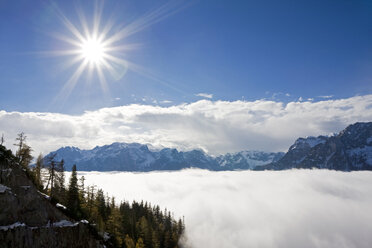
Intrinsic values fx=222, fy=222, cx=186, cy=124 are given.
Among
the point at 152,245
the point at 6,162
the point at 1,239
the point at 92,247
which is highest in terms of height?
the point at 6,162

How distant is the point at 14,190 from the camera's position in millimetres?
32156

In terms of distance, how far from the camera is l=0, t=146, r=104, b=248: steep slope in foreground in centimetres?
2909

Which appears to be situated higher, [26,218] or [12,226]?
[26,218]

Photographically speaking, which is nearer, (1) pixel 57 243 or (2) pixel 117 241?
(1) pixel 57 243

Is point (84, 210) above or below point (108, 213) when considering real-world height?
above

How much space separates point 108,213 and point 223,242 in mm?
150723

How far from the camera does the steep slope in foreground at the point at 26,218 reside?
95.5 ft

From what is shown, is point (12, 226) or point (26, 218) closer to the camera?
point (12, 226)

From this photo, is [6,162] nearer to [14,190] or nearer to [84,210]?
[14,190]

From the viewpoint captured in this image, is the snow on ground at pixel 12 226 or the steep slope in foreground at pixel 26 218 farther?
the steep slope in foreground at pixel 26 218

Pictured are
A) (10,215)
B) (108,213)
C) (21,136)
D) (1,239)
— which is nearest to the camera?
(1,239)

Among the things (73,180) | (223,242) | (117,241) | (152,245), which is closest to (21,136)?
(73,180)

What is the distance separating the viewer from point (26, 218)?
103ft

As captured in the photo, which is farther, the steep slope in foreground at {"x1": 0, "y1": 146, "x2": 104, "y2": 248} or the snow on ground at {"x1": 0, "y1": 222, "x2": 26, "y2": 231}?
the steep slope in foreground at {"x1": 0, "y1": 146, "x2": 104, "y2": 248}
